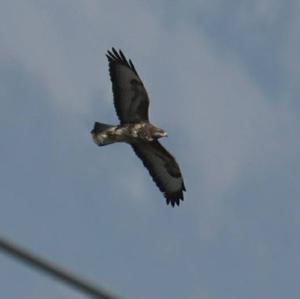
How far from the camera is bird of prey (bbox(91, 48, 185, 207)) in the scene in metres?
27.4

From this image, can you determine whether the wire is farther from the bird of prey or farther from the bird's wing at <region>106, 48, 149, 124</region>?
the bird's wing at <region>106, 48, 149, 124</region>

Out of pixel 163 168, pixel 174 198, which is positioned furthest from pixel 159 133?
pixel 174 198

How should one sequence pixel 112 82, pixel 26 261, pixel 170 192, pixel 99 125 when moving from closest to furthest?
pixel 26 261, pixel 99 125, pixel 112 82, pixel 170 192

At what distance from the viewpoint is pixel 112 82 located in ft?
96.2

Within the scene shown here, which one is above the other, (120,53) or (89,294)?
(120,53)

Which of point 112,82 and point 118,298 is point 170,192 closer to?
point 112,82

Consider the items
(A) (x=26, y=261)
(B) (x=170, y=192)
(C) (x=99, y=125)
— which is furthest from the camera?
(B) (x=170, y=192)

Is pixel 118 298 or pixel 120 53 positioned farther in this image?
pixel 120 53

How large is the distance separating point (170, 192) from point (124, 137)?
4.74 metres

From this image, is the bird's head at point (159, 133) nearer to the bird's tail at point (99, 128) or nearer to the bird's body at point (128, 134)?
the bird's body at point (128, 134)

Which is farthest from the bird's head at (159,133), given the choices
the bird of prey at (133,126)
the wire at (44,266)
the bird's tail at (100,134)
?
the wire at (44,266)

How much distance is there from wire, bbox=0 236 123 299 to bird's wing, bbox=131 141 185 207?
25908mm

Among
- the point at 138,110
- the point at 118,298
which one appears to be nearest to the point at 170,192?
the point at 138,110

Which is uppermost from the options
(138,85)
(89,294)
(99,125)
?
(138,85)
